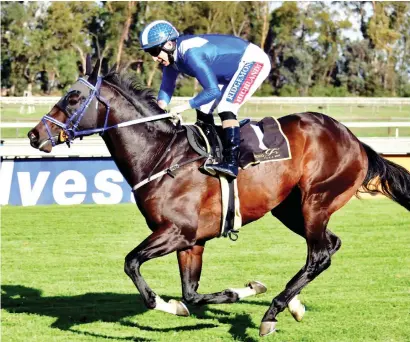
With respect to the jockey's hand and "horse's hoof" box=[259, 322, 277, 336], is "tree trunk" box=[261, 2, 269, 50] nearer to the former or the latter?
the jockey's hand

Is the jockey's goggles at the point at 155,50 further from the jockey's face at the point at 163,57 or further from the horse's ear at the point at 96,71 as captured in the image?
the horse's ear at the point at 96,71

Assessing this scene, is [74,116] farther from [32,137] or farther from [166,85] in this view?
[166,85]

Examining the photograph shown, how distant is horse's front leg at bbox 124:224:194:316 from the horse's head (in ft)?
2.87

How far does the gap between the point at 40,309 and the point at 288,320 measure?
2078mm

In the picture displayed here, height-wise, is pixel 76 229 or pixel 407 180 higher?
pixel 407 180

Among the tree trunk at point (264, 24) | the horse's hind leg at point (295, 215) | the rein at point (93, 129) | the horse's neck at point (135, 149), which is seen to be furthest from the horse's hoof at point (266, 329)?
the tree trunk at point (264, 24)

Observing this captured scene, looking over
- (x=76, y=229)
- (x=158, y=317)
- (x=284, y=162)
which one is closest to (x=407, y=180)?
(x=284, y=162)

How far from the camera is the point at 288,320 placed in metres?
6.41

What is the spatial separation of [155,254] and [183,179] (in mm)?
576

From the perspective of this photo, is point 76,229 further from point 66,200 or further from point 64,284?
point 64,284

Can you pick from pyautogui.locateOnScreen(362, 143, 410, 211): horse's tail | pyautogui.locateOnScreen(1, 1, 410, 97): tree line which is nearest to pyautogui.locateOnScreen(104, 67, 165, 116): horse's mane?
pyautogui.locateOnScreen(362, 143, 410, 211): horse's tail

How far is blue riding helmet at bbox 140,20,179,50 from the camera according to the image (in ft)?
18.3

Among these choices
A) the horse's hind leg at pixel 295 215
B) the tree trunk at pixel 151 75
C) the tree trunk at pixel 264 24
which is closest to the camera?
the horse's hind leg at pixel 295 215

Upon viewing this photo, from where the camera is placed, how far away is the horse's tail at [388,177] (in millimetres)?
6562
